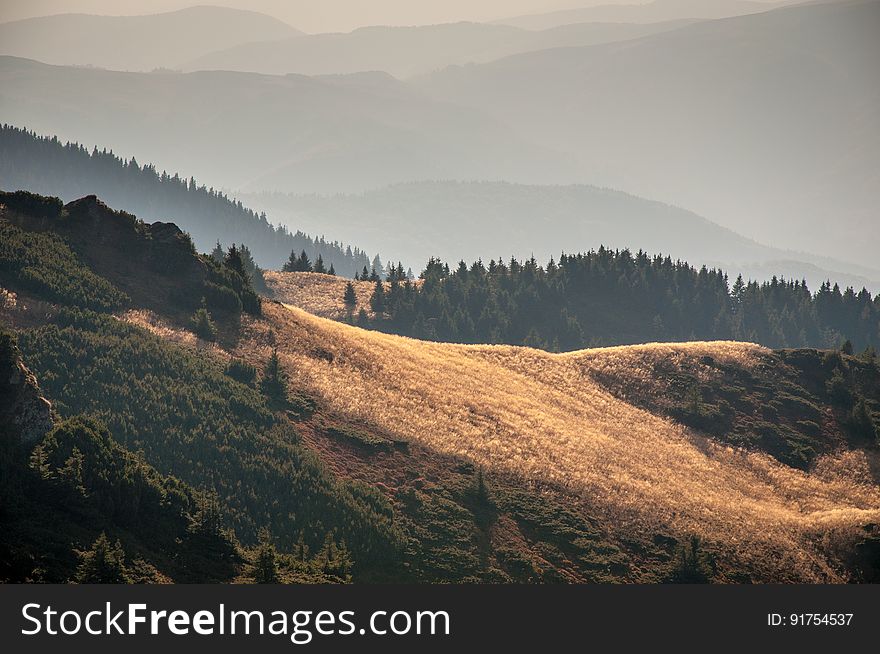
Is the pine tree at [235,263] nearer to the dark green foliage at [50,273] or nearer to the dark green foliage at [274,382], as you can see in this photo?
the dark green foliage at [50,273]

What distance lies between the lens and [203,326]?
6831 centimetres

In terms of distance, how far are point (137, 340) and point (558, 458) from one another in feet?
95.9

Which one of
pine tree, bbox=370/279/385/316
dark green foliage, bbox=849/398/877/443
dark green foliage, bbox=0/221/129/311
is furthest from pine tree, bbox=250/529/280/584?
pine tree, bbox=370/279/385/316

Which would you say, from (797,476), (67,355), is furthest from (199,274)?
(797,476)

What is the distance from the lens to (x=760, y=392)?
300ft

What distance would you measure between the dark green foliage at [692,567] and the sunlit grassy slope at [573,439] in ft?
13.6

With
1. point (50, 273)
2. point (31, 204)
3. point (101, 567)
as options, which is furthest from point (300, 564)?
point (31, 204)

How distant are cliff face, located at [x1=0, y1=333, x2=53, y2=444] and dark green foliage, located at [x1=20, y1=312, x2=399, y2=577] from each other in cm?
597

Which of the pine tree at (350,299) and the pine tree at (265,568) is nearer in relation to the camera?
the pine tree at (265,568)

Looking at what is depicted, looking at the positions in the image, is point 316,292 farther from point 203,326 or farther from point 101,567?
point 101,567

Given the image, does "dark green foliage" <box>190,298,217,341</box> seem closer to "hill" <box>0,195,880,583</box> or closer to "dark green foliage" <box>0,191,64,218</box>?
"hill" <box>0,195,880,583</box>

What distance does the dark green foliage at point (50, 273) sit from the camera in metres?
63.5

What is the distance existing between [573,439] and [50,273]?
39231 millimetres

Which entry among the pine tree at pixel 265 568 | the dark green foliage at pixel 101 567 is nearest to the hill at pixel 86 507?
the dark green foliage at pixel 101 567
